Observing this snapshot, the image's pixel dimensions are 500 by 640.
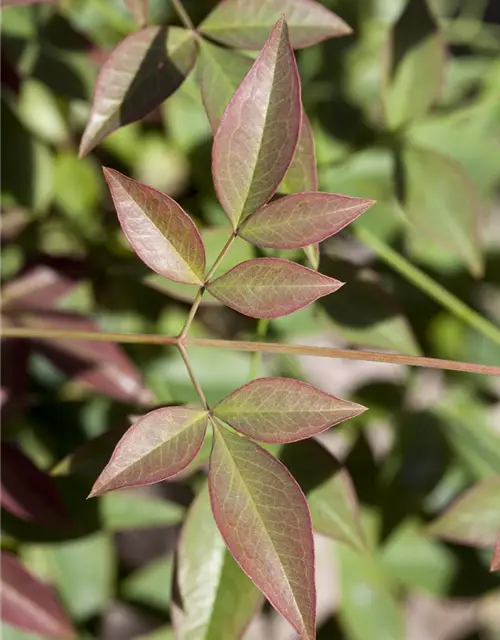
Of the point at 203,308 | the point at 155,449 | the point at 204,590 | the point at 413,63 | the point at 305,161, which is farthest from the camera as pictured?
the point at 203,308

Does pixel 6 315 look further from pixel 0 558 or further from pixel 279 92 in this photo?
pixel 279 92

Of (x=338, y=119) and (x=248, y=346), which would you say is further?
(x=338, y=119)

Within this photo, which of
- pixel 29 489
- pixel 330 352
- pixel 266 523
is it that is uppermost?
pixel 330 352

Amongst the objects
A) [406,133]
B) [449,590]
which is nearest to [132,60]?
[406,133]

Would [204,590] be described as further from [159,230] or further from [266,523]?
[159,230]

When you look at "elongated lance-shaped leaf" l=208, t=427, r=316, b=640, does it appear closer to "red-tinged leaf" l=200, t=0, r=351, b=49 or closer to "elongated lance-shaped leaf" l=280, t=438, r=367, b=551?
"elongated lance-shaped leaf" l=280, t=438, r=367, b=551

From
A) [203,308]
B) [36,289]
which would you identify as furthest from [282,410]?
[203,308]

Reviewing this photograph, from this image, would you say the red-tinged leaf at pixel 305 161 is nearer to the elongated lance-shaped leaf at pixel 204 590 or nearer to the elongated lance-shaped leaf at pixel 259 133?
the elongated lance-shaped leaf at pixel 259 133
